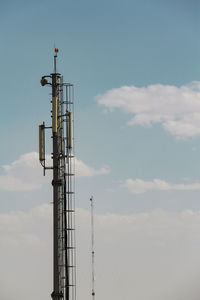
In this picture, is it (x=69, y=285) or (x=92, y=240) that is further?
(x=92, y=240)

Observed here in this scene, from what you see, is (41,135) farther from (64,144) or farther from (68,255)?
(68,255)

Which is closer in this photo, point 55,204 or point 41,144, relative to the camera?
point 55,204

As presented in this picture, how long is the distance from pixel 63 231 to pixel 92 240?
4029 millimetres

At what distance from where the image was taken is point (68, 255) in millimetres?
36844

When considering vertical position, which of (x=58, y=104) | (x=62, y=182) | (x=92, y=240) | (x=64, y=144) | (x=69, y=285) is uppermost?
(x=58, y=104)

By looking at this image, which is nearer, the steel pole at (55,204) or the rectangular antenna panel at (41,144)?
the steel pole at (55,204)

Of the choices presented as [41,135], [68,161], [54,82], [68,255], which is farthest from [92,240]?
[54,82]

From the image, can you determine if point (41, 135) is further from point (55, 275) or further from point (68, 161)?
point (55, 275)

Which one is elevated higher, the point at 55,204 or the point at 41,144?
the point at 41,144

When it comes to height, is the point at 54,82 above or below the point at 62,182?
above

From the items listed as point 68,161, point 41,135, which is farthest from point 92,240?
point 41,135

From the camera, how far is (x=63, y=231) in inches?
1449

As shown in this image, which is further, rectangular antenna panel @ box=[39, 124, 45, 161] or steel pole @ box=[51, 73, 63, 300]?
rectangular antenna panel @ box=[39, 124, 45, 161]

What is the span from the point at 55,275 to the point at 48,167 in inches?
286
